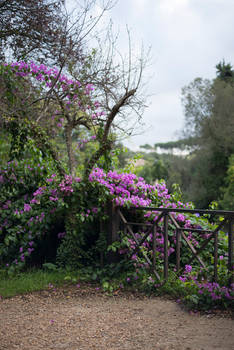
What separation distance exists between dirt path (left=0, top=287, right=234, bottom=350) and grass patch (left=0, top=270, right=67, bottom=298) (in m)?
0.16

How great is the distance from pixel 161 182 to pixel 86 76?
88.6 inches

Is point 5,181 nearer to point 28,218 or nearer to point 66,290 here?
point 28,218

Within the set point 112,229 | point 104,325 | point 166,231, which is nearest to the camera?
point 104,325

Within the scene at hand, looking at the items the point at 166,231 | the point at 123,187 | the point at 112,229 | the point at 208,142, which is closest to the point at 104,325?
the point at 166,231

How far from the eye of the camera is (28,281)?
536 centimetres

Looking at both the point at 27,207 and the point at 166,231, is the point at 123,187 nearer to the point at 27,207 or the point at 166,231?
the point at 166,231

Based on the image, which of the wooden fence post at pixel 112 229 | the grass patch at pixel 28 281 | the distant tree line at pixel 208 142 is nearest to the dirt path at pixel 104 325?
the grass patch at pixel 28 281

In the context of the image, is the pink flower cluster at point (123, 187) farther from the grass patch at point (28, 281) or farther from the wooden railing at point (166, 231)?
the grass patch at point (28, 281)

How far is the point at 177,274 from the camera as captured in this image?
16.8 ft

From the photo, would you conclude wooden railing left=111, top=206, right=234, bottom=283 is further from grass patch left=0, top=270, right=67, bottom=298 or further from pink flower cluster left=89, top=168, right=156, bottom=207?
grass patch left=0, top=270, right=67, bottom=298

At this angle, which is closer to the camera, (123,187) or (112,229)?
(112,229)

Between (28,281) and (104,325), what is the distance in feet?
5.90

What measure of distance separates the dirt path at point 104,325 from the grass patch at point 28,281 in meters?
0.16

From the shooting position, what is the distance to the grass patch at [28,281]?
5.09 metres
